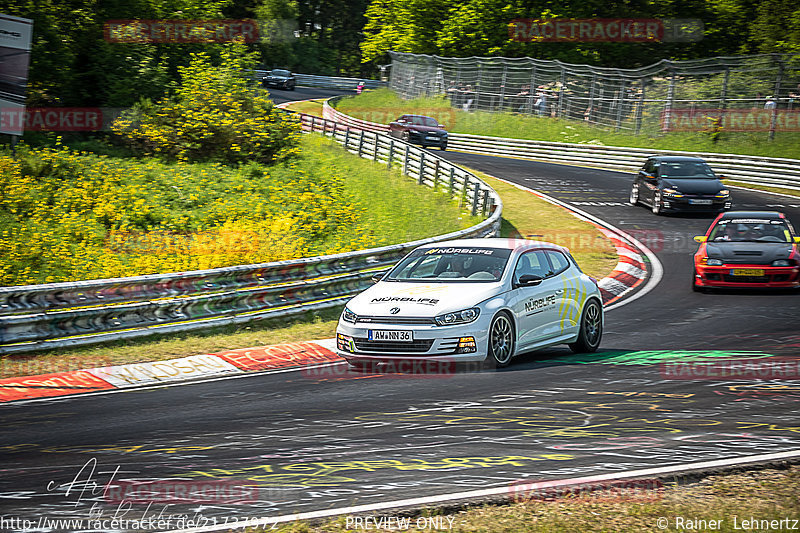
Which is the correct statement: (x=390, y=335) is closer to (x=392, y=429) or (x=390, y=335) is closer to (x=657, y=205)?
(x=392, y=429)

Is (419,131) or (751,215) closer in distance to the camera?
(751,215)

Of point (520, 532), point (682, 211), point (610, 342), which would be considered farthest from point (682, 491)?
point (682, 211)

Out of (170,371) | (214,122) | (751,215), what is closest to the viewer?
(170,371)

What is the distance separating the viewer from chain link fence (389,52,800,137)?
35.2 meters

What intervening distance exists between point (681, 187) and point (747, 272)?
984 cm

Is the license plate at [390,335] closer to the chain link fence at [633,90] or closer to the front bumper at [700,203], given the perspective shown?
the front bumper at [700,203]

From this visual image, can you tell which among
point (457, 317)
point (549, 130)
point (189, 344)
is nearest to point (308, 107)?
point (549, 130)

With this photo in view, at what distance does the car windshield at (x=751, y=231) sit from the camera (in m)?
16.7

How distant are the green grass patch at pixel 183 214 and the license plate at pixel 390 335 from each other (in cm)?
767

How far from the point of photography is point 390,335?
1003 cm

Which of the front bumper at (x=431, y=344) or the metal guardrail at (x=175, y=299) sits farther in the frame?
the metal guardrail at (x=175, y=299)

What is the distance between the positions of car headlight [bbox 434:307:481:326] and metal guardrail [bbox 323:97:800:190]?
80.1ft

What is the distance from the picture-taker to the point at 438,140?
141ft

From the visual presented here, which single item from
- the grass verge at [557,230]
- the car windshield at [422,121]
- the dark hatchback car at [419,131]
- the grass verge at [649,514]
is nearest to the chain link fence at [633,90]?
the car windshield at [422,121]
